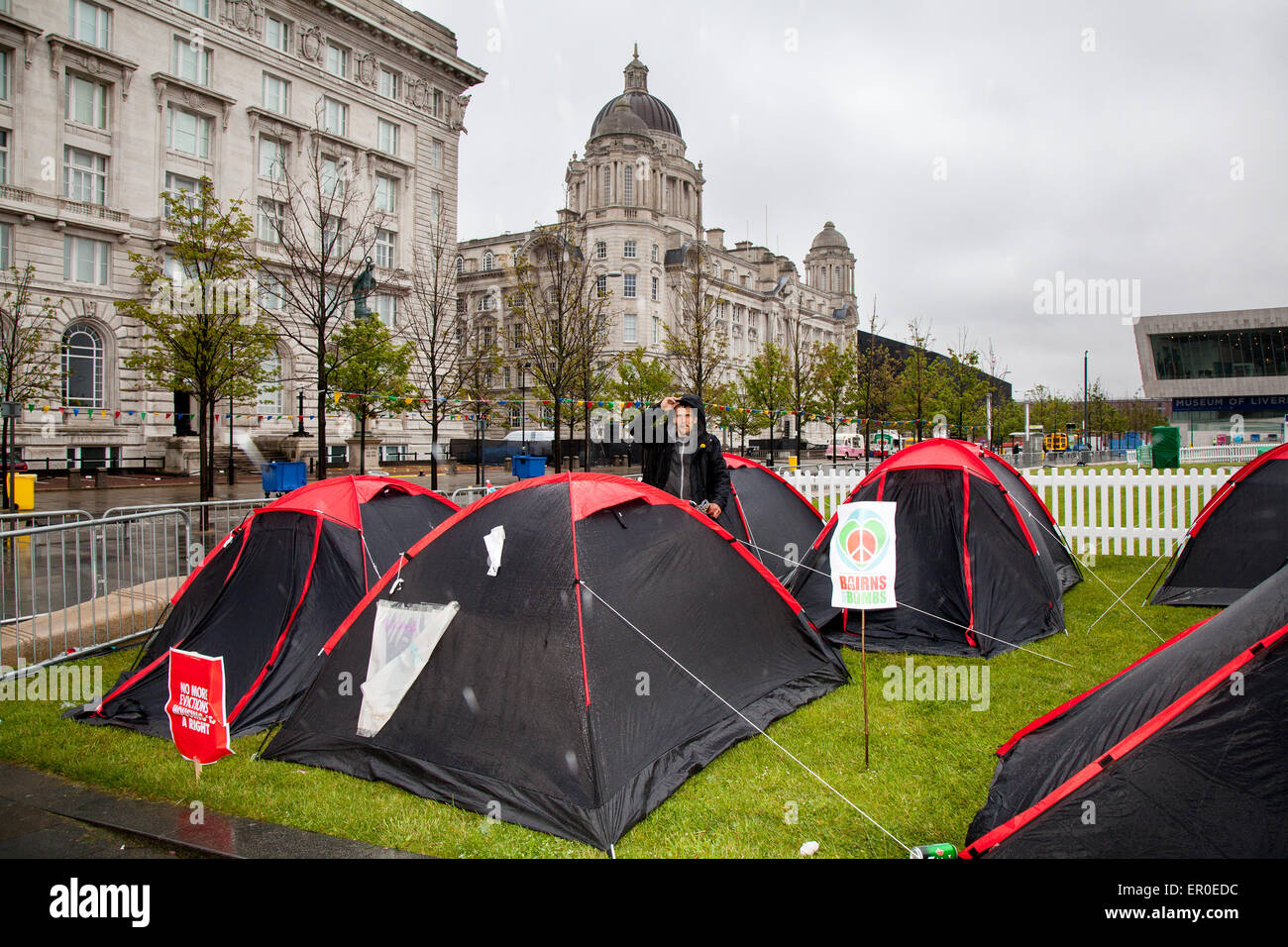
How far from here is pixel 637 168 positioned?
65.1 m

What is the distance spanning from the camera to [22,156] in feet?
98.8

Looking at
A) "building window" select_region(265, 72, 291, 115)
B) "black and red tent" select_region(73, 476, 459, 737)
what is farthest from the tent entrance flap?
"building window" select_region(265, 72, 291, 115)

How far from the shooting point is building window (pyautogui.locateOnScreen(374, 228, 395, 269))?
141 ft

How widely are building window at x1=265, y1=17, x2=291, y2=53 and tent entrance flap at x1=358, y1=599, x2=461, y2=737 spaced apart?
42.6 m

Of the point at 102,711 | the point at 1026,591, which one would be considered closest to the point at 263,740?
the point at 102,711

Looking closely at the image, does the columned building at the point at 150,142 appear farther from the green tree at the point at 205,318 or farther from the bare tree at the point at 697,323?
the bare tree at the point at 697,323

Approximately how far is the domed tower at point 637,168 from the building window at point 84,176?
32.0 meters

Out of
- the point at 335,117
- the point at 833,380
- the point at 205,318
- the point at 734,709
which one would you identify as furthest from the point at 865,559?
the point at 335,117

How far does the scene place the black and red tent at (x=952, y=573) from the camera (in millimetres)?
7320

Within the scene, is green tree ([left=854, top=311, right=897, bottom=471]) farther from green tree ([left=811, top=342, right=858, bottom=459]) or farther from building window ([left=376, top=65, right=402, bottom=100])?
building window ([left=376, top=65, right=402, bottom=100])

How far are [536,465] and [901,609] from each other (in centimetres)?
1770

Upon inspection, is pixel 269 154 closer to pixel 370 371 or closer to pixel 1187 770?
pixel 370 371

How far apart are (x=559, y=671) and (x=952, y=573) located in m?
4.60
